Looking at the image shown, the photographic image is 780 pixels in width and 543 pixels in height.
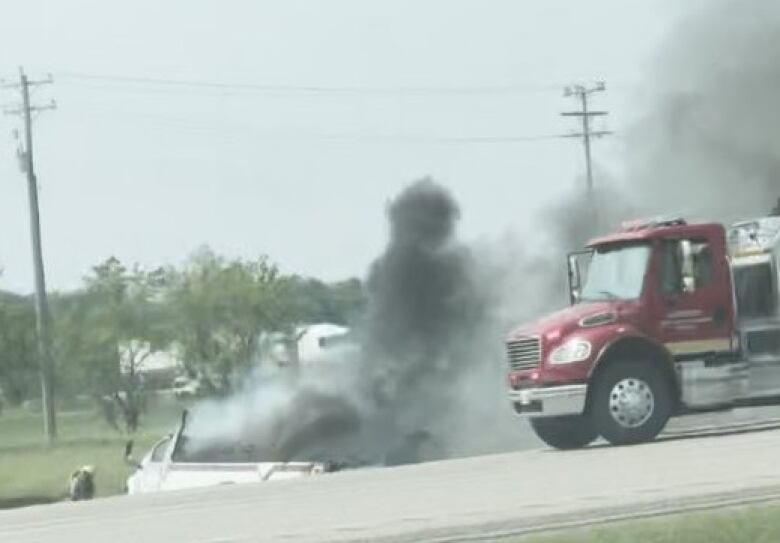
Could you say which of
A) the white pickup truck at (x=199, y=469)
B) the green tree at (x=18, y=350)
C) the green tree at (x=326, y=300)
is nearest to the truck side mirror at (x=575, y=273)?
the white pickup truck at (x=199, y=469)

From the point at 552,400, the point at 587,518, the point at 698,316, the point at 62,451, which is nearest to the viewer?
the point at 587,518

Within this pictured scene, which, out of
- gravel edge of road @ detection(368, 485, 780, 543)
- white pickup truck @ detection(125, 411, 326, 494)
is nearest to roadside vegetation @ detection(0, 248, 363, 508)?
white pickup truck @ detection(125, 411, 326, 494)

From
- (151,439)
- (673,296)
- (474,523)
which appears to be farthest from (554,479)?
(151,439)

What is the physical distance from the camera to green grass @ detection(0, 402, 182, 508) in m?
44.3

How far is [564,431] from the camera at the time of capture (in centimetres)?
2386

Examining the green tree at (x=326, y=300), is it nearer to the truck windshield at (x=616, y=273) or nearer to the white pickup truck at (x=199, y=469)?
the white pickup truck at (x=199, y=469)

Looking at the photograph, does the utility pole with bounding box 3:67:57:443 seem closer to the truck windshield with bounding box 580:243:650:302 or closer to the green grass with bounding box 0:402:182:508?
the green grass with bounding box 0:402:182:508

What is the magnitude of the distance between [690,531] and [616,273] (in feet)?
37.2

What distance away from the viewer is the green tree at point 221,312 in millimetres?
69562

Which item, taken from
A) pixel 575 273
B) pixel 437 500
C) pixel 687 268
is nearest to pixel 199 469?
pixel 575 273

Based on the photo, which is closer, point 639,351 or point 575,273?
point 639,351

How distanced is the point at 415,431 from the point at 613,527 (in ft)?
79.8

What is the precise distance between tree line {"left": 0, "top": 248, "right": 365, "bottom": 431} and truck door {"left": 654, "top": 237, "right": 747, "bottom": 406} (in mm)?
41467

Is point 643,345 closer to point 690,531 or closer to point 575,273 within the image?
point 575,273
